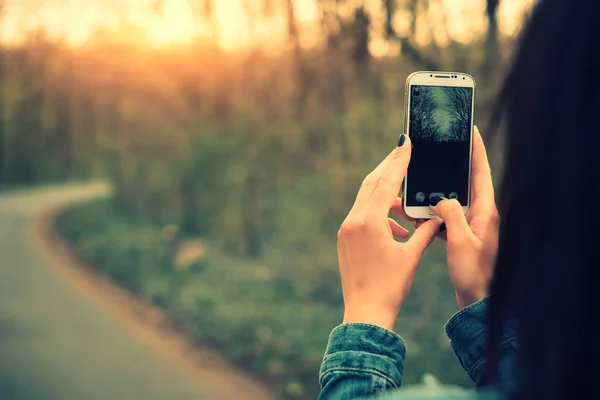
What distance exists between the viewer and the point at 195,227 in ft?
26.5

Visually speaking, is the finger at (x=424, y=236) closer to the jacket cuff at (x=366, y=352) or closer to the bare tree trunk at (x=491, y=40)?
the jacket cuff at (x=366, y=352)

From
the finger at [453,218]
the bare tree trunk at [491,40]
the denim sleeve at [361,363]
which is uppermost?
the bare tree trunk at [491,40]

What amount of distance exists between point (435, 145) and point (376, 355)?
0.53 meters

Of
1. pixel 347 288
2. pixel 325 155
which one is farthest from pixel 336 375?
pixel 325 155

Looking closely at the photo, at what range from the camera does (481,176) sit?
115cm

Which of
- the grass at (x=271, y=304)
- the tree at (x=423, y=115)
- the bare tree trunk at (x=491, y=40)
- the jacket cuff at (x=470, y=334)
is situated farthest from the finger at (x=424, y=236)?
the grass at (x=271, y=304)

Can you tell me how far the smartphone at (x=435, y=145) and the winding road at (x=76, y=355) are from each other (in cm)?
310

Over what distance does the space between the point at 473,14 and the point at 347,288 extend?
309cm

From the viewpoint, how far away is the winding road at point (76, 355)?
409 cm

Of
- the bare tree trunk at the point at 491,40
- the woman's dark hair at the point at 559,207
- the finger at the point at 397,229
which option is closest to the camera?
the woman's dark hair at the point at 559,207

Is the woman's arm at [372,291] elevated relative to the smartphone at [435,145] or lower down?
lower down

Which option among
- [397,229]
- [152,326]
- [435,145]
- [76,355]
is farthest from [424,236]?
[152,326]

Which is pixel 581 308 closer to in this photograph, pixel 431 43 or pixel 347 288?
pixel 347 288

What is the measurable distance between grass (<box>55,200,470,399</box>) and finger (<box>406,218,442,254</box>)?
324cm
